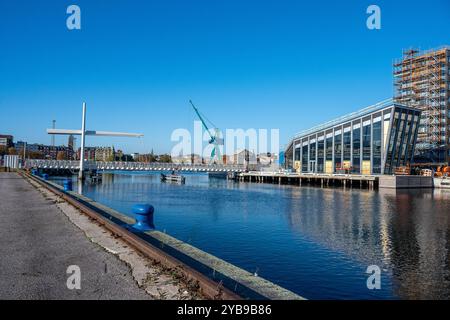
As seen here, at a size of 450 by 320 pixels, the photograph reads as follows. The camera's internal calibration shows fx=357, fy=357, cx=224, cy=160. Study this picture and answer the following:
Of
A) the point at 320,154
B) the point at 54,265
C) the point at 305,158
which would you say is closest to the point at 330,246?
the point at 54,265

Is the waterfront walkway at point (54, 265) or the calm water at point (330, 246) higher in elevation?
the waterfront walkway at point (54, 265)

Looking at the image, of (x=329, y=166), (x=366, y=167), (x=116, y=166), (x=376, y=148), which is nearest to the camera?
(x=376, y=148)

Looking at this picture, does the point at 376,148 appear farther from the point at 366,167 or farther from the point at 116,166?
the point at 116,166

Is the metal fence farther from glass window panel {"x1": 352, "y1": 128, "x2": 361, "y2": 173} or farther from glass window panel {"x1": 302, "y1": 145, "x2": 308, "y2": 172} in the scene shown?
glass window panel {"x1": 352, "y1": 128, "x2": 361, "y2": 173}

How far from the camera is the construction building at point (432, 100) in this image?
89.4 m

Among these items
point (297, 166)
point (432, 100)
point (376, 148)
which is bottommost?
point (297, 166)

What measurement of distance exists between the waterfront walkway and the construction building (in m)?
89.8

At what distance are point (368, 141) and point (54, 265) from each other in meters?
73.6

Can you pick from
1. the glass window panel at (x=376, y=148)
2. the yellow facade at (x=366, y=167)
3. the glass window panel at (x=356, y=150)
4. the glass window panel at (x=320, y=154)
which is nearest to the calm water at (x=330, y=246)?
the glass window panel at (x=376, y=148)

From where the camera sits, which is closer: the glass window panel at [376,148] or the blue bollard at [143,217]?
the blue bollard at [143,217]

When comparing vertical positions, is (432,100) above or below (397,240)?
above

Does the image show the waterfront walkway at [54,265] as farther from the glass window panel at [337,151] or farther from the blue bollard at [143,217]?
the glass window panel at [337,151]

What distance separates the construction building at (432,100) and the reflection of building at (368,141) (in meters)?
14.6

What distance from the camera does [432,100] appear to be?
9244 cm
